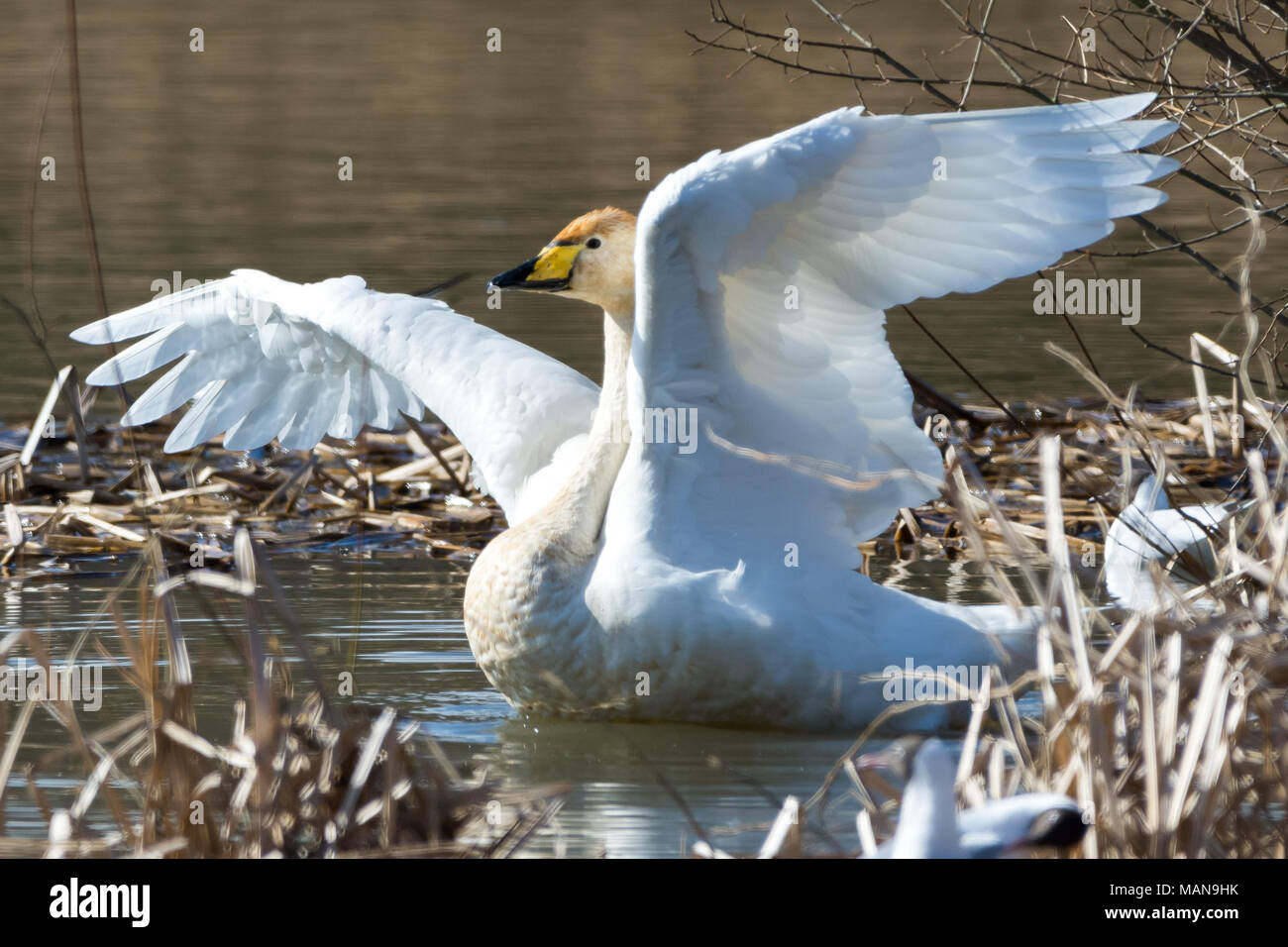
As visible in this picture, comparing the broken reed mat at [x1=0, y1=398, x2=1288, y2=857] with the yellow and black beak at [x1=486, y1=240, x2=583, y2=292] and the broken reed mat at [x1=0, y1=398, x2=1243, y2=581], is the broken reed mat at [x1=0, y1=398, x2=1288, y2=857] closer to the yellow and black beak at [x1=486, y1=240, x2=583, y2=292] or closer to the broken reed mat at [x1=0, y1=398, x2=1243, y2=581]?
the yellow and black beak at [x1=486, y1=240, x2=583, y2=292]

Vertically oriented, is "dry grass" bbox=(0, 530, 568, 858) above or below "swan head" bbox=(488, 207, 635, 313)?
below

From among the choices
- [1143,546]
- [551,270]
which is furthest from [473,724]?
[1143,546]

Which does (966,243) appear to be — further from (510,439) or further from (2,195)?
(2,195)

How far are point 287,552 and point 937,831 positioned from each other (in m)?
4.77

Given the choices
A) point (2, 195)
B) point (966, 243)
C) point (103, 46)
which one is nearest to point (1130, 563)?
point (966, 243)

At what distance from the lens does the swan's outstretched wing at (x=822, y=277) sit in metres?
4.12

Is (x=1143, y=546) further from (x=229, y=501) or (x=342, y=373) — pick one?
(x=229, y=501)

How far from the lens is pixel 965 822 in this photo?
260 centimetres

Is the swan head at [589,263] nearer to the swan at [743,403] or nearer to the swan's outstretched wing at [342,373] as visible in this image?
the swan at [743,403]

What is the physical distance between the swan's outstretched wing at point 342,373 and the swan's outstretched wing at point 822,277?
2.54 feet

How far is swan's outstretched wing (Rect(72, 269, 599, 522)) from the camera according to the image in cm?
551

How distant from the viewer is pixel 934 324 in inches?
434

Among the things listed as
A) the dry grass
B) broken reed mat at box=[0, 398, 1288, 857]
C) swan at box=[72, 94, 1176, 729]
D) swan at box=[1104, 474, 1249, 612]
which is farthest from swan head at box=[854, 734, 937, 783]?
swan at box=[1104, 474, 1249, 612]

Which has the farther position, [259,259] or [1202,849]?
[259,259]
